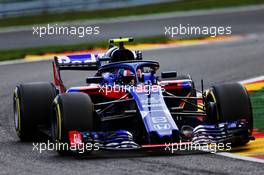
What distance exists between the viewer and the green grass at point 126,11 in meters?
29.2

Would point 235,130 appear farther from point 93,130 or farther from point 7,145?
point 7,145

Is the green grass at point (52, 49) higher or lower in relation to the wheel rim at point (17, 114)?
higher

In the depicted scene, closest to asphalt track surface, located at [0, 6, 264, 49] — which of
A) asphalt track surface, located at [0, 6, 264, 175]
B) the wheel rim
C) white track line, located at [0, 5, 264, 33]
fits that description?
white track line, located at [0, 5, 264, 33]

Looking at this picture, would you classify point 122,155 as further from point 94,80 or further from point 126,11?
point 126,11

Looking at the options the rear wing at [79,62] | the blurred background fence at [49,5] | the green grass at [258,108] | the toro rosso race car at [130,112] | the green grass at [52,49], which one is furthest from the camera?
the blurred background fence at [49,5]

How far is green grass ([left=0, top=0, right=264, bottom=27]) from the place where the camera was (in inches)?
1148

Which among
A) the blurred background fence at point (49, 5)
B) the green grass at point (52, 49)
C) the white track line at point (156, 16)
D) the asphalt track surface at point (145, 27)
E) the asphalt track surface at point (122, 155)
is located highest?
the blurred background fence at point (49, 5)

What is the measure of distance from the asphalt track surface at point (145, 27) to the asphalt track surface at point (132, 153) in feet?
14.4

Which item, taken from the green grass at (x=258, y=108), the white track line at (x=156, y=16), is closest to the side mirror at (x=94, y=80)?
the green grass at (x=258, y=108)

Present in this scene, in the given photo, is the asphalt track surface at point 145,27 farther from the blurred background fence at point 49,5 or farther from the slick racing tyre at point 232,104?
the slick racing tyre at point 232,104

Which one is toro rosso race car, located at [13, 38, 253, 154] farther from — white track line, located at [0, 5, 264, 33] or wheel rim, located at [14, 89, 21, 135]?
white track line, located at [0, 5, 264, 33]

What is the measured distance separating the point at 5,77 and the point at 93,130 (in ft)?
26.8

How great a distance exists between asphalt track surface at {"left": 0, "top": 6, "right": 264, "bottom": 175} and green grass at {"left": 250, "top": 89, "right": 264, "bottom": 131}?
1.88 meters

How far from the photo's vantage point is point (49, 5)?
3006 centimetres
